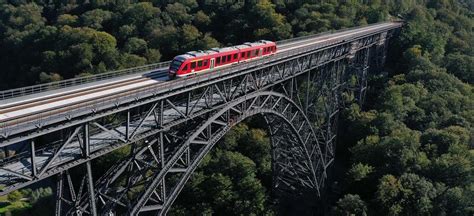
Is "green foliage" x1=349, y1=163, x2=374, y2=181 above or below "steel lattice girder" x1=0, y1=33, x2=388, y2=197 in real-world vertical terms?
→ below

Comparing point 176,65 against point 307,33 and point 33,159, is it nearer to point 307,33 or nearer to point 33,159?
point 33,159

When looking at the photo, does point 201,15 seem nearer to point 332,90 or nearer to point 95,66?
point 95,66

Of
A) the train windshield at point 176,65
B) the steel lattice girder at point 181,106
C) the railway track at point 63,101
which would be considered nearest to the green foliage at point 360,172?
the steel lattice girder at point 181,106

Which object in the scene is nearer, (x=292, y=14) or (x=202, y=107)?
(x=202, y=107)

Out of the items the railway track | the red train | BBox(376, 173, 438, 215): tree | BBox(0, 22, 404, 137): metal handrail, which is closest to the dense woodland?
BBox(376, 173, 438, 215): tree

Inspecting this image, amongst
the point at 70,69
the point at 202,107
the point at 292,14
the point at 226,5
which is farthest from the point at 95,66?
the point at 202,107

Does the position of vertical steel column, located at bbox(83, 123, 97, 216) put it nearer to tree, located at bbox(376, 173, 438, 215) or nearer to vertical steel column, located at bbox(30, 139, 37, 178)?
vertical steel column, located at bbox(30, 139, 37, 178)

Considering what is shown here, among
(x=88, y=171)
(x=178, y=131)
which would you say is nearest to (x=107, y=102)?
(x=88, y=171)
